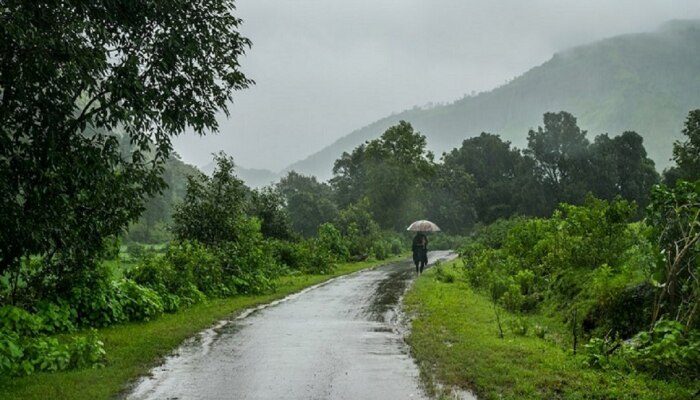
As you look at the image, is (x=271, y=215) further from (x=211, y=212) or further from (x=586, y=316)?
(x=586, y=316)

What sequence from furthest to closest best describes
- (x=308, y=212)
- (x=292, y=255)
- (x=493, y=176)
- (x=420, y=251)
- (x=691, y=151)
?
(x=493, y=176)
(x=308, y=212)
(x=691, y=151)
(x=292, y=255)
(x=420, y=251)

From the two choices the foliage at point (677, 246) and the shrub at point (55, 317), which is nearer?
the foliage at point (677, 246)

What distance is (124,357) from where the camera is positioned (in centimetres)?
1014

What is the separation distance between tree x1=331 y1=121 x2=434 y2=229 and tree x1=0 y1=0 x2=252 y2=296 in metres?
56.0

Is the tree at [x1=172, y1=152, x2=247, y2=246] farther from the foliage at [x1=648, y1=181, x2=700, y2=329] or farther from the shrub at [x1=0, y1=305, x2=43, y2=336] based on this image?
the foliage at [x1=648, y1=181, x2=700, y2=329]

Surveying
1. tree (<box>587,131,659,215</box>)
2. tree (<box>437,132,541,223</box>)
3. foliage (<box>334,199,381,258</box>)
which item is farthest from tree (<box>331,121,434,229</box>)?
tree (<box>587,131,659,215</box>)

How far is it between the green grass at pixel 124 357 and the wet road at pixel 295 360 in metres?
0.34

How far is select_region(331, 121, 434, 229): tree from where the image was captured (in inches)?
2628

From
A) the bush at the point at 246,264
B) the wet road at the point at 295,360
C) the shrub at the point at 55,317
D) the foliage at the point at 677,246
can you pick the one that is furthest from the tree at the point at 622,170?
the shrub at the point at 55,317

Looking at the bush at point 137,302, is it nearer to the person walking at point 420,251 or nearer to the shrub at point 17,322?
the shrub at point 17,322

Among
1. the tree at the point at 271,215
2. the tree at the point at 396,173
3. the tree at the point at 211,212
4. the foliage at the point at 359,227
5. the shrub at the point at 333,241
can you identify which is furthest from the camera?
the tree at the point at 396,173

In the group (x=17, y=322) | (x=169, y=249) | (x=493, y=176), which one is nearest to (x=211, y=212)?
(x=169, y=249)

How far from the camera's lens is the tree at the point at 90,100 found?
24.6ft

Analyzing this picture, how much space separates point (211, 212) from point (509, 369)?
15.7 meters
